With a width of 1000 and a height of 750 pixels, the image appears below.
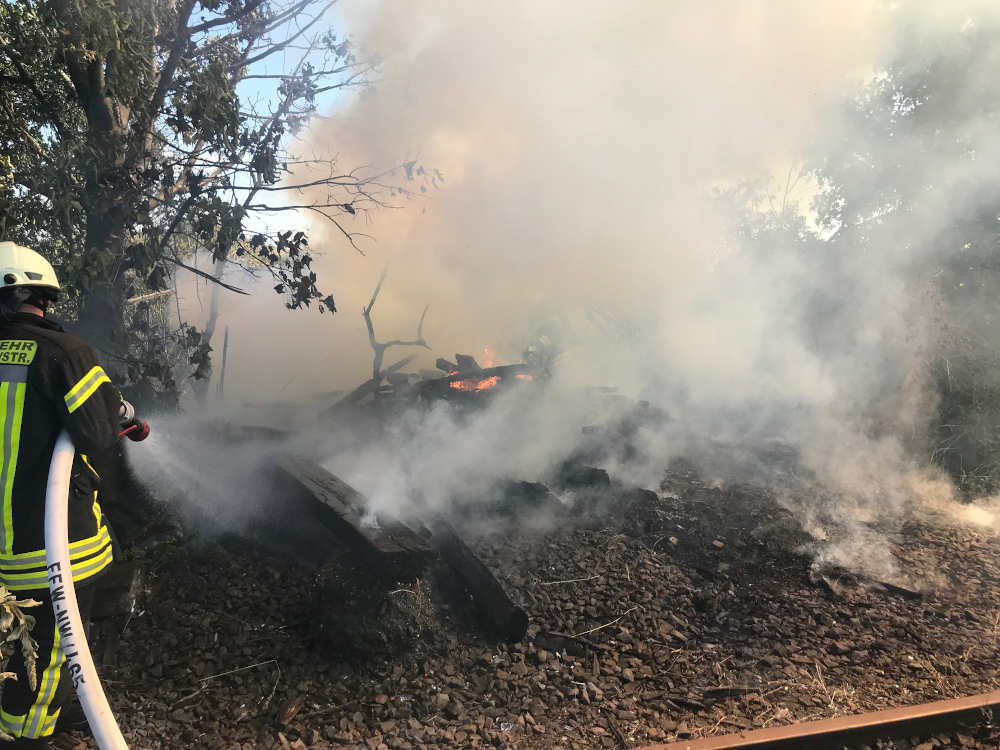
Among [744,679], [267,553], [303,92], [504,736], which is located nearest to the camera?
Result: [504,736]

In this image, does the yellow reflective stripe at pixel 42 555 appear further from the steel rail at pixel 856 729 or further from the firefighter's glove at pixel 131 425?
the steel rail at pixel 856 729

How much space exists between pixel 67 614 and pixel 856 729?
14.0ft

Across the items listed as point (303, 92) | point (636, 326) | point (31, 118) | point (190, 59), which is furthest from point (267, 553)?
point (636, 326)

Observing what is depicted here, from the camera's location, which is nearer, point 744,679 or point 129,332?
point 744,679

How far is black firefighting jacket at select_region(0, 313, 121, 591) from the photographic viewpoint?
267 centimetres

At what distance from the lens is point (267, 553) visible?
477 centimetres

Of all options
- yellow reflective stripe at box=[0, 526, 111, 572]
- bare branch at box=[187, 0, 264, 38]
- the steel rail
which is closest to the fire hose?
yellow reflective stripe at box=[0, 526, 111, 572]

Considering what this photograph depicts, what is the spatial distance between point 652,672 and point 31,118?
6.99 m

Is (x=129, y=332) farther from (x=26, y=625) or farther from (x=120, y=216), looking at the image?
(x=26, y=625)

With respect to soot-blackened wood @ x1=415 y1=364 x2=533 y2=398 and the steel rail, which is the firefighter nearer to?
the steel rail

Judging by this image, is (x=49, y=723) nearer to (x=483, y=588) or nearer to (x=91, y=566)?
(x=91, y=566)

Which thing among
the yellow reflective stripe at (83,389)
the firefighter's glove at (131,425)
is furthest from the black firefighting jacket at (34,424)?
the firefighter's glove at (131,425)

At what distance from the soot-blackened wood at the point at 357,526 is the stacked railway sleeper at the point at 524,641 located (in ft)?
0.08

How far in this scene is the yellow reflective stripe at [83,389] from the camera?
271cm
